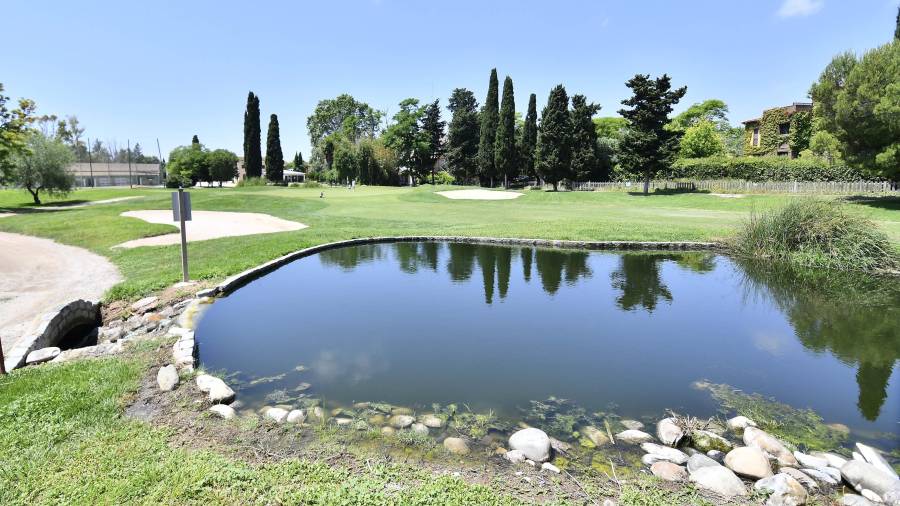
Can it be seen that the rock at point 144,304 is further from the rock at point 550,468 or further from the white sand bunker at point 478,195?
the white sand bunker at point 478,195

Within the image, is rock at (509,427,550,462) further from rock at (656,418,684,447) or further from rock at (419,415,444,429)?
rock at (656,418,684,447)

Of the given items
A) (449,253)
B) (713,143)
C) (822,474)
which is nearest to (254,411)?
(822,474)

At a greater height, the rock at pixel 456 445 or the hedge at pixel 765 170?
the hedge at pixel 765 170

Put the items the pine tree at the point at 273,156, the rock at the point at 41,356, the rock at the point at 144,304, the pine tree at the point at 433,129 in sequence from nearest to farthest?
1. the rock at the point at 41,356
2. the rock at the point at 144,304
3. the pine tree at the point at 273,156
4. the pine tree at the point at 433,129

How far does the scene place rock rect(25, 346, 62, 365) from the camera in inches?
194

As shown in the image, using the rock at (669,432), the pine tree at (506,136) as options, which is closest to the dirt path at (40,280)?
the rock at (669,432)

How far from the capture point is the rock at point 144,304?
23.2 feet

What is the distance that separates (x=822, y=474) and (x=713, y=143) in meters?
56.8

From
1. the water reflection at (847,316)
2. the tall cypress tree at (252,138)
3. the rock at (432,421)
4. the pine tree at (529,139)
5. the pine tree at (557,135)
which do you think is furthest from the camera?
the tall cypress tree at (252,138)

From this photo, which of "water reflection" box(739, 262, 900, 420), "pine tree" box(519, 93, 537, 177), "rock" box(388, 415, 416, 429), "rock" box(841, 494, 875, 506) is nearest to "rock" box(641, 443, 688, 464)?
"rock" box(841, 494, 875, 506)

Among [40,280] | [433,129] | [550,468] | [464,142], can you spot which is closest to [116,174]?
[433,129]

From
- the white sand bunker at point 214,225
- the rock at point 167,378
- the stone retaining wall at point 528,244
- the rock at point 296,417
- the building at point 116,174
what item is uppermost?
the building at point 116,174

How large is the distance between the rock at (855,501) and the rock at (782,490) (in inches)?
8.4

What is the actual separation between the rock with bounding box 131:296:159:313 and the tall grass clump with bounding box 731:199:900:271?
509 inches
